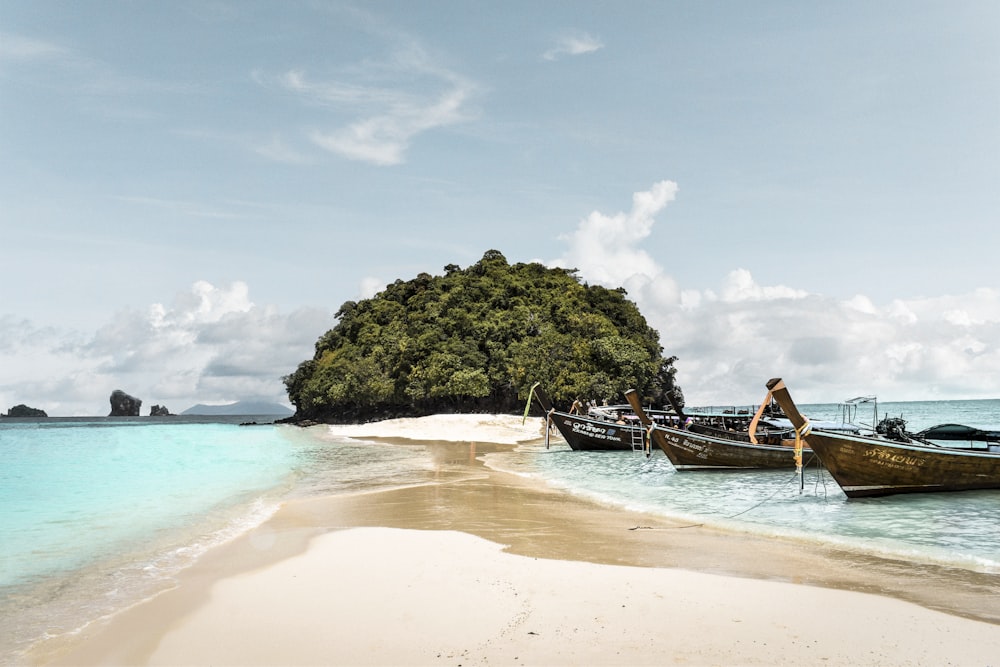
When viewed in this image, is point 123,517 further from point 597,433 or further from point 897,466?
point 597,433

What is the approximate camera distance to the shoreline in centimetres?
574

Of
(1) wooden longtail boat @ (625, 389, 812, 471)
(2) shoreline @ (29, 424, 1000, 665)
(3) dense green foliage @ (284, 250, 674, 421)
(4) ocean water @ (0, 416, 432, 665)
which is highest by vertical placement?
(3) dense green foliage @ (284, 250, 674, 421)

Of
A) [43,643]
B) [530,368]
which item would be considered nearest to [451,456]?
[43,643]

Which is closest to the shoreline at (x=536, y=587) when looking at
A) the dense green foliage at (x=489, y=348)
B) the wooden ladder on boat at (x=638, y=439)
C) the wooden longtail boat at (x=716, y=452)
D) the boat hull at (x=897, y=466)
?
the boat hull at (x=897, y=466)

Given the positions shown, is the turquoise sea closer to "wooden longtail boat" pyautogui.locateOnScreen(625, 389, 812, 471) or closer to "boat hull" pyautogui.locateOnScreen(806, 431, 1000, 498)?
"boat hull" pyautogui.locateOnScreen(806, 431, 1000, 498)

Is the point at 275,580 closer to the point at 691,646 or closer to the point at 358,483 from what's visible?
the point at 691,646

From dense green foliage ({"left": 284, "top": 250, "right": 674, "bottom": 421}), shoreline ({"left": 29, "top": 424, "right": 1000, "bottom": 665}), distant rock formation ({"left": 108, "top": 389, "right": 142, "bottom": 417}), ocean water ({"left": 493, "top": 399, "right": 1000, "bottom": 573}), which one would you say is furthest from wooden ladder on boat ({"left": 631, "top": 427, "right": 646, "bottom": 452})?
distant rock formation ({"left": 108, "top": 389, "right": 142, "bottom": 417})

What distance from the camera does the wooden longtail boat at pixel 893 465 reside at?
47.1 ft

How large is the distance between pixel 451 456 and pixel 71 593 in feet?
67.3

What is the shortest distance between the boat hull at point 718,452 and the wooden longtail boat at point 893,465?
5376mm

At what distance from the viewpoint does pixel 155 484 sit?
2142 centimetres

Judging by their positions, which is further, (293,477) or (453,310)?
(453,310)

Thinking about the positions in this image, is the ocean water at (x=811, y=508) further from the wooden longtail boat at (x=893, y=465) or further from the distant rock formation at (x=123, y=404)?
the distant rock formation at (x=123, y=404)

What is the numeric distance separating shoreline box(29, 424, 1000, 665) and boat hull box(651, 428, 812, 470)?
840cm
